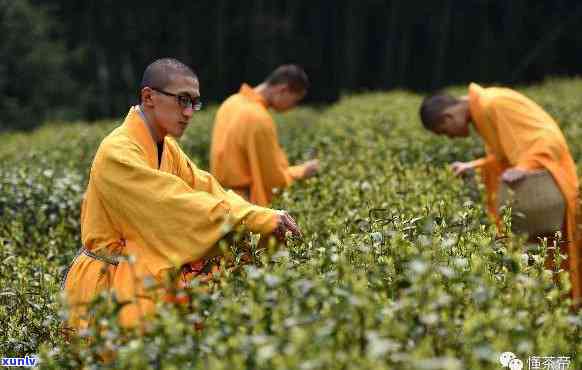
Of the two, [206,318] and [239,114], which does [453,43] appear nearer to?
[239,114]

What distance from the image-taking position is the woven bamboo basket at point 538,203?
5.13 meters

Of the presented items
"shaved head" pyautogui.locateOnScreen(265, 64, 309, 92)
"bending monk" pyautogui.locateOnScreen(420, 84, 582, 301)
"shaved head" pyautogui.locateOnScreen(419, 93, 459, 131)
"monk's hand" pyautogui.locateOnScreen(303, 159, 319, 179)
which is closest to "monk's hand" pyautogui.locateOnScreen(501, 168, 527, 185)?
"bending monk" pyautogui.locateOnScreen(420, 84, 582, 301)

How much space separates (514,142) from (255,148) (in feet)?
6.59

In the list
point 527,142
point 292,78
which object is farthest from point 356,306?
point 292,78

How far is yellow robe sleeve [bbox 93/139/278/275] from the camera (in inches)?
126

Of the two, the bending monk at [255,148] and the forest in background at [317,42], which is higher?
the bending monk at [255,148]

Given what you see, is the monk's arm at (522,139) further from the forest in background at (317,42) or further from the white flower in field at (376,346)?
the forest in background at (317,42)

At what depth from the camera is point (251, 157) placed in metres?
6.31

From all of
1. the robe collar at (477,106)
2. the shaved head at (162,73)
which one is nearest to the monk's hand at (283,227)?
the shaved head at (162,73)

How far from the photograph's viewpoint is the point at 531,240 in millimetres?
5406

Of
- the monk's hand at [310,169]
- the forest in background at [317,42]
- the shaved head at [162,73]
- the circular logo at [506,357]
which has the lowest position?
the forest in background at [317,42]

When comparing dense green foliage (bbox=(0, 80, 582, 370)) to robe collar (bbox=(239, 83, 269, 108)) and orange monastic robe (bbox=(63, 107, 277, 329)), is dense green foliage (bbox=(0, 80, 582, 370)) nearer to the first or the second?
orange monastic robe (bbox=(63, 107, 277, 329))

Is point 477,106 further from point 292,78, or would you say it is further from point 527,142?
point 292,78

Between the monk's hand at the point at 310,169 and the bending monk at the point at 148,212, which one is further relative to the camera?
the monk's hand at the point at 310,169
